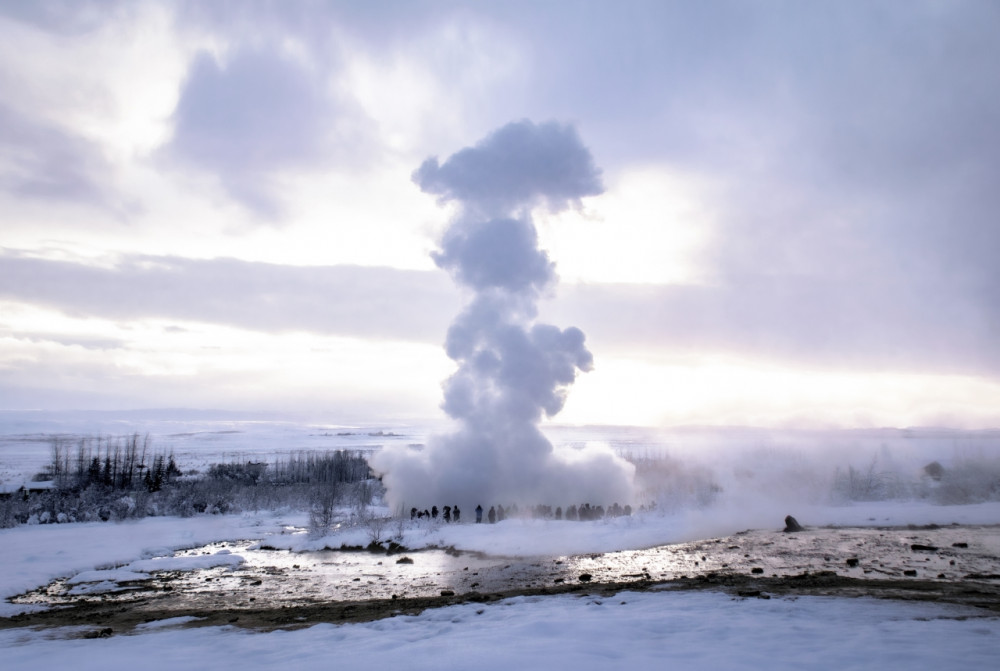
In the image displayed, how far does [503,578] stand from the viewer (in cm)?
1952

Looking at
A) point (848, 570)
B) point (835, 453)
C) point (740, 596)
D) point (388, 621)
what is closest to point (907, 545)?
point (848, 570)

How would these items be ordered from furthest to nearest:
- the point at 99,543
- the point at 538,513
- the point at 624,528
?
the point at 538,513 < the point at 624,528 < the point at 99,543

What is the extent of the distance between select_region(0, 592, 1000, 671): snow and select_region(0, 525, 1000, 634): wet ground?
1.57 metres

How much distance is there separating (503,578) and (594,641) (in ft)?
29.8

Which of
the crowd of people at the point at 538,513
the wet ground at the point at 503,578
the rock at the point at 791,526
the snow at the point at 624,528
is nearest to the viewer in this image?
the wet ground at the point at 503,578

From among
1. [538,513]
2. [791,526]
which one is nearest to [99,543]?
[538,513]

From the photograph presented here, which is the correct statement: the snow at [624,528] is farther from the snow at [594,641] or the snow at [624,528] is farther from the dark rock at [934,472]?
the dark rock at [934,472]

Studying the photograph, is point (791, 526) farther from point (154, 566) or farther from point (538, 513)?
→ point (154, 566)

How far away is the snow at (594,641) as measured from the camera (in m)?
9.63

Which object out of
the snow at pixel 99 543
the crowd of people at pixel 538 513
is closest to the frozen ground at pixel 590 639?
the snow at pixel 99 543

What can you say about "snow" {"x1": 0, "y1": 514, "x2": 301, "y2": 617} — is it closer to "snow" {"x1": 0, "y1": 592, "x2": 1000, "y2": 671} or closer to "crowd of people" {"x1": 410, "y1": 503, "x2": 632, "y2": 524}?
"snow" {"x1": 0, "y1": 592, "x2": 1000, "y2": 671}

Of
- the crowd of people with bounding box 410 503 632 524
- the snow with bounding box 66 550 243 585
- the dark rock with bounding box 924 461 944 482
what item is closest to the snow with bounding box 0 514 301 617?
the snow with bounding box 66 550 243 585

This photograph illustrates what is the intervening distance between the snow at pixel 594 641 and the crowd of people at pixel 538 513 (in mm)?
18978

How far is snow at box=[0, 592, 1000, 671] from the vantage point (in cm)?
963
